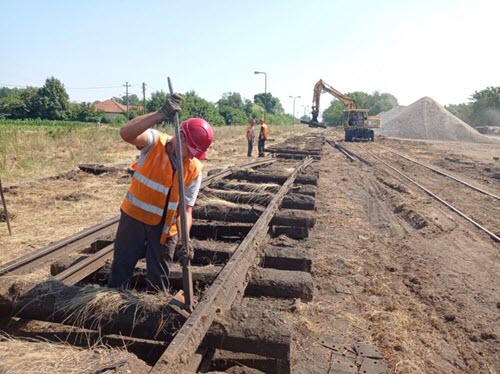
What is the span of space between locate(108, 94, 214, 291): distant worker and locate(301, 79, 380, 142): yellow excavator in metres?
29.6

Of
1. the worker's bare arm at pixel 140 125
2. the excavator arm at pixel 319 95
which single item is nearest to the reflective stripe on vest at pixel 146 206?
the worker's bare arm at pixel 140 125

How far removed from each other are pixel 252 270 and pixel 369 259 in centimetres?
210

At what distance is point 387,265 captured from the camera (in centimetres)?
514

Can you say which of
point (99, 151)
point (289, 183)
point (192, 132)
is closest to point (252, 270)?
point (192, 132)

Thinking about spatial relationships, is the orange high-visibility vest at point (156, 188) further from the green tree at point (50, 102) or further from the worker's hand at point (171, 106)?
the green tree at point (50, 102)

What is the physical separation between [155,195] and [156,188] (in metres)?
0.06

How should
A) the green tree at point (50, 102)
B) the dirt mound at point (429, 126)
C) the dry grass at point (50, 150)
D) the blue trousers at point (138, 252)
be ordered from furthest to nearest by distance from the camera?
the green tree at point (50, 102) → the dirt mound at point (429, 126) → the dry grass at point (50, 150) → the blue trousers at point (138, 252)

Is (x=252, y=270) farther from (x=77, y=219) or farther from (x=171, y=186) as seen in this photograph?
(x=77, y=219)

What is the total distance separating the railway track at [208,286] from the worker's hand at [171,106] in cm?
129

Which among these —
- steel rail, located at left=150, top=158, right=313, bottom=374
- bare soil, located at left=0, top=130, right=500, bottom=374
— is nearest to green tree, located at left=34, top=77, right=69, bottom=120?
bare soil, located at left=0, top=130, right=500, bottom=374

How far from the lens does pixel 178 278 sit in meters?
3.81

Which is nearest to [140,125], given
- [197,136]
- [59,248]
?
[197,136]

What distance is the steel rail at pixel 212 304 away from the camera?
83.9 inches

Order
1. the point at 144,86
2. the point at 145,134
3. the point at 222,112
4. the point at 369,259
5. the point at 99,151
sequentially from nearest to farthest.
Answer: the point at 145,134, the point at 369,259, the point at 99,151, the point at 144,86, the point at 222,112
